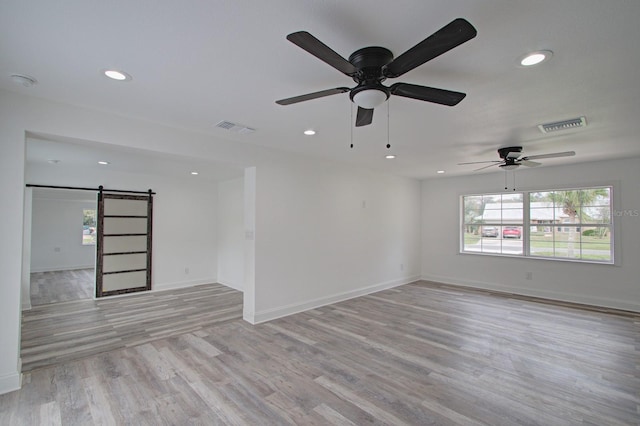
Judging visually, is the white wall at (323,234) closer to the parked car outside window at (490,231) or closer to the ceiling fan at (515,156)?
the parked car outside window at (490,231)

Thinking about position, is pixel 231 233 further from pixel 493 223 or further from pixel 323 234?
pixel 493 223

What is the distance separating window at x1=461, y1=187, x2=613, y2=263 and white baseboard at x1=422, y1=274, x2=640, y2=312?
0.68 meters

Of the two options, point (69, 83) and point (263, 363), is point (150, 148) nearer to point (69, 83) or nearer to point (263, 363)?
point (69, 83)

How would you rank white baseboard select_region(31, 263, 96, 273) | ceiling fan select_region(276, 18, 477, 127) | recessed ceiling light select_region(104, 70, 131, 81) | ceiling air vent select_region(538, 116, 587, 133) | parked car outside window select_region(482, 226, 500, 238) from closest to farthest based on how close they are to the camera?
ceiling fan select_region(276, 18, 477, 127), recessed ceiling light select_region(104, 70, 131, 81), ceiling air vent select_region(538, 116, 587, 133), parked car outside window select_region(482, 226, 500, 238), white baseboard select_region(31, 263, 96, 273)

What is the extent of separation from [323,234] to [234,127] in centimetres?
245

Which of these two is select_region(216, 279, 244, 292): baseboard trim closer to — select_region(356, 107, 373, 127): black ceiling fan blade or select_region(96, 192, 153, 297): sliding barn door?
select_region(96, 192, 153, 297): sliding barn door

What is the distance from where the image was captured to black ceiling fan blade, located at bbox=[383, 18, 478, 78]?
1.33 metres

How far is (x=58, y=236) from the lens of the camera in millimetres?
9086

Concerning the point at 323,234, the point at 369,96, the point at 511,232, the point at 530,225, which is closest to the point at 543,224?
the point at 530,225

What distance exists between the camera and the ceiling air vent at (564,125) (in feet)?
10.6

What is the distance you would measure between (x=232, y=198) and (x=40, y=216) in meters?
6.54

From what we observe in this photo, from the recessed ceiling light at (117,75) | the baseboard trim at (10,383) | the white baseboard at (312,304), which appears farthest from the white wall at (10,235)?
the white baseboard at (312,304)

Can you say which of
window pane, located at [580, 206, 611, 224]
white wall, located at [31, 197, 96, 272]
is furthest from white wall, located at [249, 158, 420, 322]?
white wall, located at [31, 197, 96, 272]

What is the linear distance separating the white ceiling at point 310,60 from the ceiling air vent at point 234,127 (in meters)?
0.11
